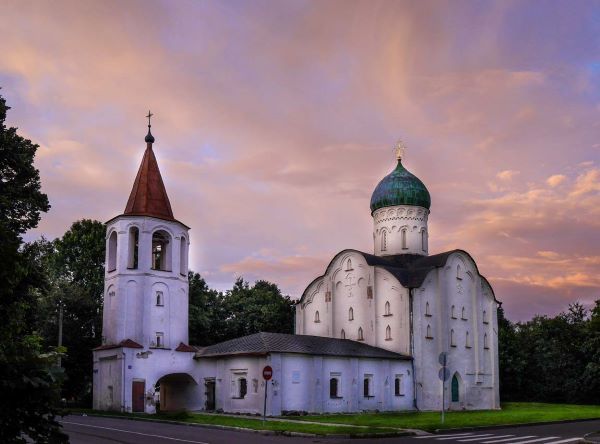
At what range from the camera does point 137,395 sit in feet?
121

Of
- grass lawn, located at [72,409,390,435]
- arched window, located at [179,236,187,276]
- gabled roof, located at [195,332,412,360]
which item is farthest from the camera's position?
arched window, located at [179,236,187,276]

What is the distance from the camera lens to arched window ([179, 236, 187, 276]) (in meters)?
41.5

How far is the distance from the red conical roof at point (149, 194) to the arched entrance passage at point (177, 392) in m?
9.79

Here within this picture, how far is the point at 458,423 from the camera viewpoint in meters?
27.0

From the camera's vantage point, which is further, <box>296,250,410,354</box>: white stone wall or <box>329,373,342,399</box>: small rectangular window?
<box>296,250,410,354</box>: white stone wall

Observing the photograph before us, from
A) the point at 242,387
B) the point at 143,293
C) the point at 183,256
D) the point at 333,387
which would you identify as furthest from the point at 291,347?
the point at 183,256

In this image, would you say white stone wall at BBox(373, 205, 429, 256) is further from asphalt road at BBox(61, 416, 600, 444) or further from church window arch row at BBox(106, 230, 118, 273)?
asphalt road at BBox(61, 416, 600, 444)

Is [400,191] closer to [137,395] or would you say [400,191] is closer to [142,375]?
[142,375]

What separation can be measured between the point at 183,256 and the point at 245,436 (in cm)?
2172

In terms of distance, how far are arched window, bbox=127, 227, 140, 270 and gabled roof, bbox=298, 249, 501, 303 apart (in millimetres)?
13794

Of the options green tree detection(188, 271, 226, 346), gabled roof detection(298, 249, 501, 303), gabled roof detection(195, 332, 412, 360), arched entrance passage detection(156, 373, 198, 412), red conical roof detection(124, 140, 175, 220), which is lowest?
arched entrance passage detection(156, 373, 198, 412)

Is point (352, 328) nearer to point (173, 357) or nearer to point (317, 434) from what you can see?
point (173, 357)

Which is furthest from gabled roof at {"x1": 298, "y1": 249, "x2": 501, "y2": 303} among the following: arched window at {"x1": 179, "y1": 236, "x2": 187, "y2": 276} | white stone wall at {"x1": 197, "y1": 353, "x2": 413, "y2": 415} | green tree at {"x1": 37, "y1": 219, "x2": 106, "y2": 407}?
green tree at {"x1": 37, "y1": 219, "x2": 106, "y2": 407}

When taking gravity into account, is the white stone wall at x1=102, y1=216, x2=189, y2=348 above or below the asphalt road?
above
